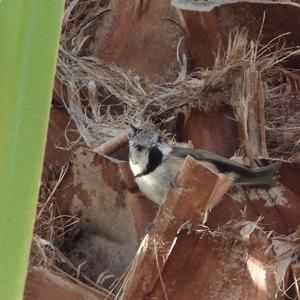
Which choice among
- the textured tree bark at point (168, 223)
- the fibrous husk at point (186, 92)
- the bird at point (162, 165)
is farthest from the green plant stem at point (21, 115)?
the fibrous husk at point (186, 92)

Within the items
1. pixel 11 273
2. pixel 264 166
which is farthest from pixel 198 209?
pixel 11 273

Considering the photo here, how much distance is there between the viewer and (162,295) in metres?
2.01

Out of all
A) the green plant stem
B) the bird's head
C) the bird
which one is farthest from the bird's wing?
the green plant stem

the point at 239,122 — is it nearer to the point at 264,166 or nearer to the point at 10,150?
the point at 264,166

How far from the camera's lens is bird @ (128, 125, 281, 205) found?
2281 mm

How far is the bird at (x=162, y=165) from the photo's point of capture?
2.28m

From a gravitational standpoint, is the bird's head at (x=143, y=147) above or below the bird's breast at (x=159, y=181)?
above

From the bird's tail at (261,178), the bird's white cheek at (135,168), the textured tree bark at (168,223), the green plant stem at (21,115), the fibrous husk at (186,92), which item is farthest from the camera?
the bird's white cheek at (135,168)

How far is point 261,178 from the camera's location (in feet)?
7.45

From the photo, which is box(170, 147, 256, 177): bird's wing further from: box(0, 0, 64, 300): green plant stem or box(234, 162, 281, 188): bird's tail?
box(0, 0, 64, 300): green plant stem

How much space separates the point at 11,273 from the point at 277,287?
0.94m

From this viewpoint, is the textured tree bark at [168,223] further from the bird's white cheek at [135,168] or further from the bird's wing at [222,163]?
the bird's white cheek at [135,168]

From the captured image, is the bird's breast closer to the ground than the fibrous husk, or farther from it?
closer to the ground

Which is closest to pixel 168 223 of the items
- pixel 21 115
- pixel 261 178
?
pixel 261 178
